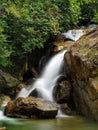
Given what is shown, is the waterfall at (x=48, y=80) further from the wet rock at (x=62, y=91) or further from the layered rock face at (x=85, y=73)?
the layered rock face at (x=85, y=73)

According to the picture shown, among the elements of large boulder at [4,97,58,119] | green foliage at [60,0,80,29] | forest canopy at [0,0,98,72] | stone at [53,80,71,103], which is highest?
green foliage at [60,0,80,29]

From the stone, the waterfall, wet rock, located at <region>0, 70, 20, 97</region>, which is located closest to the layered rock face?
the stone

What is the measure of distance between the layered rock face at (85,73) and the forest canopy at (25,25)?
98.7 inches

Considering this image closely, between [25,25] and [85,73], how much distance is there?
5685 millimetres

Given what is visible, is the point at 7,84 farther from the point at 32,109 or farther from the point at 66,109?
the point at 32,109

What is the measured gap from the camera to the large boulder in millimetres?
14594

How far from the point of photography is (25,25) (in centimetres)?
1888

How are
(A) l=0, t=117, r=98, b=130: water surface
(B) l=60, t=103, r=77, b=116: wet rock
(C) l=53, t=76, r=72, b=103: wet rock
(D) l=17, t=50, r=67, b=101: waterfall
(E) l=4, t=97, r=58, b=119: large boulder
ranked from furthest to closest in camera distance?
(D) l=17, t=50, r=67, b=101: waterfall
(C) l=53, t=76, r=72, b=103: wet rock
(B) l=60, t=103, r=77, b=116: wet rock
(E) l=4, t=97, r=58, b=119: large boulder
(A) l=0, t=117, r=98, b=130: water surface

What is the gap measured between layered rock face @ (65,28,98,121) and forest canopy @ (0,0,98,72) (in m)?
2.51

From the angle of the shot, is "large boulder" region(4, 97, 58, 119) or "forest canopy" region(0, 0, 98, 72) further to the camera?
"forest canopy" region(0, 0, 98, 72)

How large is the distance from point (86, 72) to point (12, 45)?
18.8 feet

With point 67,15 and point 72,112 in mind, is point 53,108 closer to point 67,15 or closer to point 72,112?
point 72,112

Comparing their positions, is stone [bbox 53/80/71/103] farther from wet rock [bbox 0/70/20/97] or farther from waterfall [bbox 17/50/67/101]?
Result: wet rock [bbox 0/70/20/97]

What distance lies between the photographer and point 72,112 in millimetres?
15867
